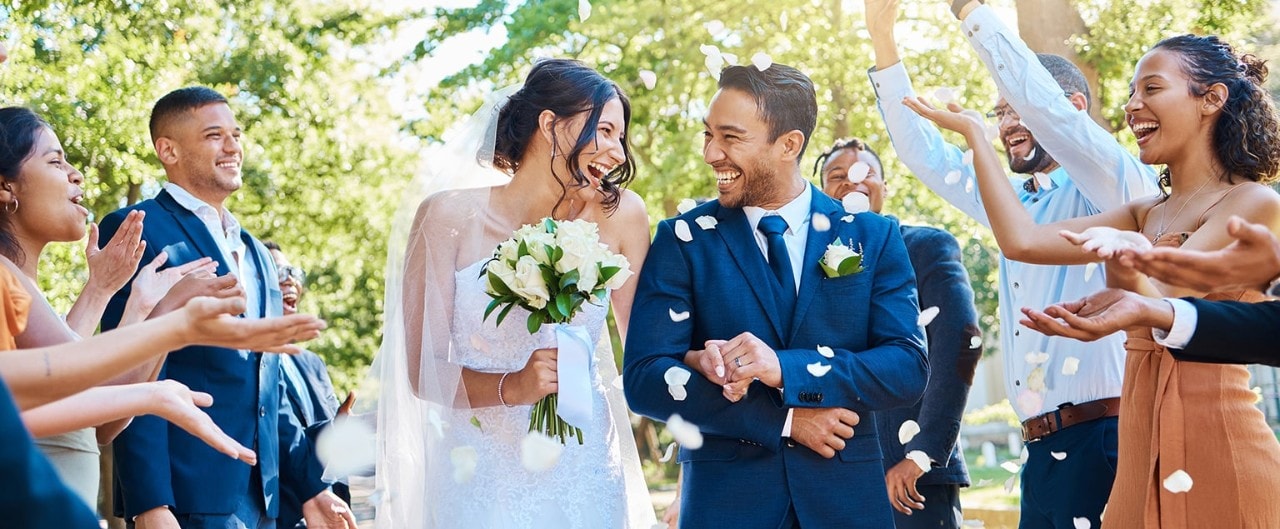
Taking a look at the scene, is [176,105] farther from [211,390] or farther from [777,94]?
[777,94]

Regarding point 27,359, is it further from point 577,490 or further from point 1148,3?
point 1148,3

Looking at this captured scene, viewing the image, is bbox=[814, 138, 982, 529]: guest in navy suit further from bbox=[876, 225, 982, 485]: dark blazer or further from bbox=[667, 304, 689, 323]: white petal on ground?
bbox=[667, 304, 689, 323]: white petal on ground

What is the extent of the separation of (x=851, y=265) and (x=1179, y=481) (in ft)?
3.56

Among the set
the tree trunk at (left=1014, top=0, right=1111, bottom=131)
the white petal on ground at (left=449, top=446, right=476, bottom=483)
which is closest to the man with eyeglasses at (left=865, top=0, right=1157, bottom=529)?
the white petal on ground at (left=449, top=446, right=476, bottom=483)

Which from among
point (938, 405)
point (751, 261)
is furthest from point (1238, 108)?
point (938, 405)

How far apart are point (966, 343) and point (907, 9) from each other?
779 cm

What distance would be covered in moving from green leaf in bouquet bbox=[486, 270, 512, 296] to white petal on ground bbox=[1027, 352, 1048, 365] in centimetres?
206

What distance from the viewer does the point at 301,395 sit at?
19.9ft

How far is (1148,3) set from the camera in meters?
10.3

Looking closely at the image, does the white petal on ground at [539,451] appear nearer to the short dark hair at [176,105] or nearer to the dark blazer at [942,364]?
the dark blazer at [942,364]

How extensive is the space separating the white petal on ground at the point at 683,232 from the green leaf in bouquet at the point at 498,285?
0.56 m

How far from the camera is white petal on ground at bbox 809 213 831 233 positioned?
3914 millimetres

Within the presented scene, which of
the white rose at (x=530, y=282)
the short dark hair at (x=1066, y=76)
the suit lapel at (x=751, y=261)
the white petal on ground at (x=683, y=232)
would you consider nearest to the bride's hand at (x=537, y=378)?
the white rose at (x=530, y=282)

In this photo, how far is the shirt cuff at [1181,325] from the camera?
327 centimetres
